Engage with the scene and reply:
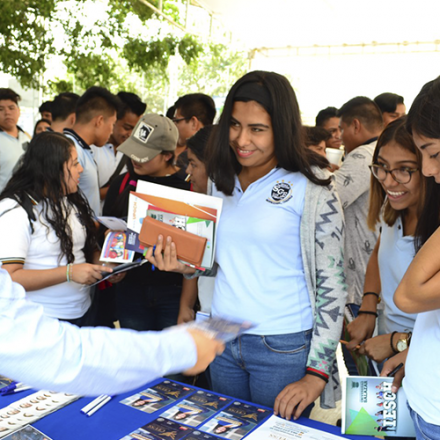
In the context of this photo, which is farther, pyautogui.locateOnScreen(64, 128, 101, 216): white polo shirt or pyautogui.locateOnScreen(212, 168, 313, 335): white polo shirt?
pyautogui.locateOnScreen(64, 128, 101, 216): white polo shirt

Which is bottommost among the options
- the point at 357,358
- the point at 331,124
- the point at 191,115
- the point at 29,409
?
the point at 29,409

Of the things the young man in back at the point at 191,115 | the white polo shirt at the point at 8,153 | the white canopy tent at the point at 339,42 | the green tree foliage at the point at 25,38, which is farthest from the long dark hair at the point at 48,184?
the white canopy tent at the point at 339,42

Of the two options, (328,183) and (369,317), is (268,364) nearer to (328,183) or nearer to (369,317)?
(369,317)

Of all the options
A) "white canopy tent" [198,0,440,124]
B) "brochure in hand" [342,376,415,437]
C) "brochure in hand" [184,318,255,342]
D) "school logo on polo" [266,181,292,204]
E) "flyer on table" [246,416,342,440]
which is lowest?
"flyer on table" [246,416,342,440]

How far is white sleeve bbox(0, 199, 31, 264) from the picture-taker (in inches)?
73.4

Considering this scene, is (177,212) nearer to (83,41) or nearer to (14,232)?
(14,232)

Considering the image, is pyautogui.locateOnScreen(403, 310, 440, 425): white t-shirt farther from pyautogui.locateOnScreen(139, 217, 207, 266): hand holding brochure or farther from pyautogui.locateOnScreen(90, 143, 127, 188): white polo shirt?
pyautogui.locateOnScreen(90, 143, 127, 188): white polo shirt

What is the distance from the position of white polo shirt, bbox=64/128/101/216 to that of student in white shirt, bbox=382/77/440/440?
90.2 inches

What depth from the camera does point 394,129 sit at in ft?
5.38

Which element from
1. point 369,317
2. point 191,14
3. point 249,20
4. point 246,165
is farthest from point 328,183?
point 249,20

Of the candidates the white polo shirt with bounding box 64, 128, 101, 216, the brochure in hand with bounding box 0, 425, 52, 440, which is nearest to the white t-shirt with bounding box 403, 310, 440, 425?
the brochure in hand with bounding box 0, 425, 52, 440

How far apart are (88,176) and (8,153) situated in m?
1.95

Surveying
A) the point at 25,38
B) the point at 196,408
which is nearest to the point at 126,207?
the point at 196,408

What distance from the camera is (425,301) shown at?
106cm
